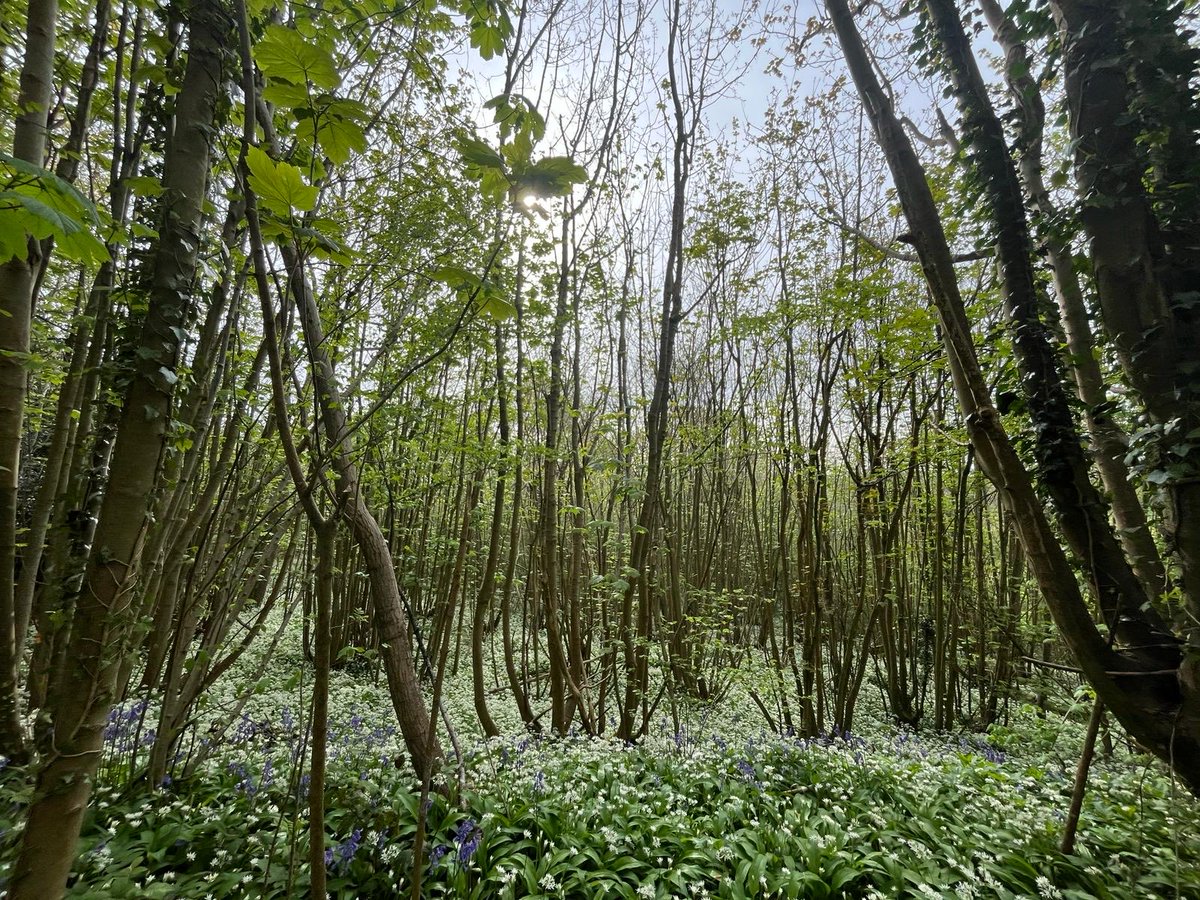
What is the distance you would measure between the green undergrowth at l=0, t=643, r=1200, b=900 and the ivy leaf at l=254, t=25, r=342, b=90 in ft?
5.52

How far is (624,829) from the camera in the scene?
303cm

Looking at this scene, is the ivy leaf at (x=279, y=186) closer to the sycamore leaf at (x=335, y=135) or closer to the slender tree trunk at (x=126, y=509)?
the sycamore leaf at (x=335, y=135)

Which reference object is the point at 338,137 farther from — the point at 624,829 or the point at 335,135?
the point at 624,829

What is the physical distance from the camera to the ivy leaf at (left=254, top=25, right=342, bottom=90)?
2.85 ft

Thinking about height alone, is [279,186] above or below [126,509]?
above

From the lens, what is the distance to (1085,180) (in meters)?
1.76

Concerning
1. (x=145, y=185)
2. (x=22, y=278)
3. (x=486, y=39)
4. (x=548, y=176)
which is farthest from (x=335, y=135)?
(x=22, y=278)

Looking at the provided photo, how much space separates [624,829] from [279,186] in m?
3.62

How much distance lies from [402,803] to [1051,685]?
23.4ft

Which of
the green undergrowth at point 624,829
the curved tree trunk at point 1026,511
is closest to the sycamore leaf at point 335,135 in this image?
the green undergrowth at point 624,829

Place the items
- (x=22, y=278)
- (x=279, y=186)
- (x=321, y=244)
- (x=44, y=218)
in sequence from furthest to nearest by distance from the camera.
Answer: (x=22, y=278), (x=321, y=244), (x=279, y=186), (x=44, y=218)

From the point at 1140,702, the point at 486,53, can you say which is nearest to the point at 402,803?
the point at 1140,702

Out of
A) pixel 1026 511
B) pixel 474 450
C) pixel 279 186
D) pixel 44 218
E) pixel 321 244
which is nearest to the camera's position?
pixel 44 218

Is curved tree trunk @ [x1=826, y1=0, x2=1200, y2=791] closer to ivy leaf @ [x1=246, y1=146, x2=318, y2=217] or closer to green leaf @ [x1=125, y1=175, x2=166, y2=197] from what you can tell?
ivy leaf @ [x1=246, y1=146, x2=318, y2=217]
